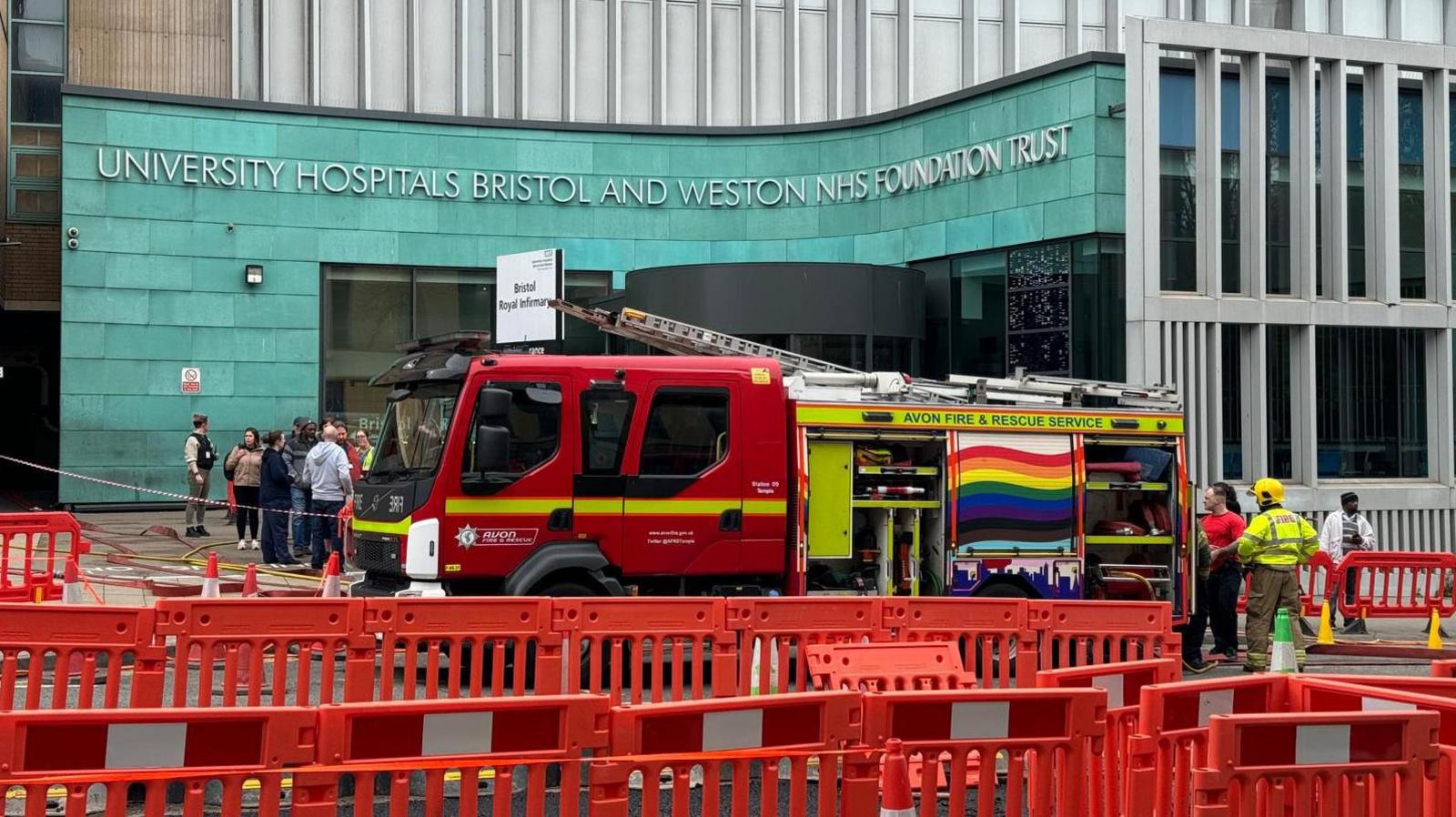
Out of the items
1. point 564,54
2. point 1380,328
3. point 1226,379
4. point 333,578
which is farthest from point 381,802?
point 564,54

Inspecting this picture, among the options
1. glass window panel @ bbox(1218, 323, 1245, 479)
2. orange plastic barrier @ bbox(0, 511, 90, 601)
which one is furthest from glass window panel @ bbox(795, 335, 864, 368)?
orange plastic barrier @ bbox(0, 511, 90, 601)

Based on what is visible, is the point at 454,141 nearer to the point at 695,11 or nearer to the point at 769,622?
the point at 695,11

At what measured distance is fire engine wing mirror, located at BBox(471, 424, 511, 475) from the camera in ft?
38.5

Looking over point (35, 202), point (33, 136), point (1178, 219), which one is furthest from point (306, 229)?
point (1178, 219)

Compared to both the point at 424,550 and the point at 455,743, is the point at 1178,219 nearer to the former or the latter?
the point at 424,550

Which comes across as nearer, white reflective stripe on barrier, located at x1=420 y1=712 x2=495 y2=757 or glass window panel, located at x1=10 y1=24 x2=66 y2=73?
white reflective stripe on barrier, located at x1=420 y1=712 x2=495 y2=757

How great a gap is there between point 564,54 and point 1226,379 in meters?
15.6

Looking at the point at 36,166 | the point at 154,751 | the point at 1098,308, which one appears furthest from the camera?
the point at 36,166

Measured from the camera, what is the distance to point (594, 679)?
940 centimetres

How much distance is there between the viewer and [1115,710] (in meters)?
6.93

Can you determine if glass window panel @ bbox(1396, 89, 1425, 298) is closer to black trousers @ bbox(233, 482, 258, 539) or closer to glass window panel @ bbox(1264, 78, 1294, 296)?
glass window panel @ bbox(1264, 78, 1294, 296)

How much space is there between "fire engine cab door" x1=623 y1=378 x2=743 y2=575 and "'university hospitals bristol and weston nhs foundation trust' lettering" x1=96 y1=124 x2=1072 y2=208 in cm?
1310

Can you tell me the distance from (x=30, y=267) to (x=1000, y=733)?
99.1 ft

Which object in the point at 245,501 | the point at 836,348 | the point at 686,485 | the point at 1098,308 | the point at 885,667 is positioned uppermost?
the point at 1098,308
